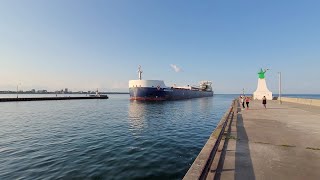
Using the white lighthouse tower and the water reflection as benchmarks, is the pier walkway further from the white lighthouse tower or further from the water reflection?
the white lighthouse tower

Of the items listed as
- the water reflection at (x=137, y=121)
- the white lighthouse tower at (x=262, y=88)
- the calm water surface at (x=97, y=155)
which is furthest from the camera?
the white lighthouse tower at (x=262, y=88)

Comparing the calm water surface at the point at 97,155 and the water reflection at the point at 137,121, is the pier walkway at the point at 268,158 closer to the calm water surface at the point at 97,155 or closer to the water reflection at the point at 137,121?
the calm water surface at the point at 97,155

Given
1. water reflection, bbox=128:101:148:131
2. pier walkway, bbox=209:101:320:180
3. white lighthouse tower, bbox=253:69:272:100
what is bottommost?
water reflection, bbox=128:101:148:131

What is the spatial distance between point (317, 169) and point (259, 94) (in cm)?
4865

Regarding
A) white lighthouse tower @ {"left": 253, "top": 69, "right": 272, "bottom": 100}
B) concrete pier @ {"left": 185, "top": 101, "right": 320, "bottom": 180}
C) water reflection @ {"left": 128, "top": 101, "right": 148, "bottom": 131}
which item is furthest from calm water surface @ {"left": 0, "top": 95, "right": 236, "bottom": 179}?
white lighthouse tower @ {"left": 253, "top": 69, "right": 272, "bottom": 100}

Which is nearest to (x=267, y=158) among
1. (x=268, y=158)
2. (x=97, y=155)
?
(x=268, y=158)

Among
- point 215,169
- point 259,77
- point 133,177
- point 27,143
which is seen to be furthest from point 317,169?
point 259,77

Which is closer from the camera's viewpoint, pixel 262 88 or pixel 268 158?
pixel 268 158

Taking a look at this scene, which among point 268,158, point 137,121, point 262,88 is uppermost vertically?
point 262,88

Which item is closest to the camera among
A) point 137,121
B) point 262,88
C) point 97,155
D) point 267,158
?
point 267,158

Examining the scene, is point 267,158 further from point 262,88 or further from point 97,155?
point 262,88

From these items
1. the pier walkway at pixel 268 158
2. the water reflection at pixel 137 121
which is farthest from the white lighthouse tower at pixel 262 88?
the pier walkway at pixel 268 158

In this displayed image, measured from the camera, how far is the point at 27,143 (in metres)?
12.0

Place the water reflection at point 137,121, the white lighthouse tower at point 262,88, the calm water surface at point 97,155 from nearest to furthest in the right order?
the calm water surface at point 97,155
the water reflection at point 137,121
the white lighthouse tower at point 262,88
